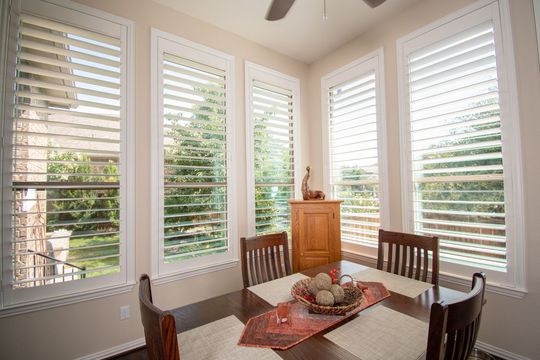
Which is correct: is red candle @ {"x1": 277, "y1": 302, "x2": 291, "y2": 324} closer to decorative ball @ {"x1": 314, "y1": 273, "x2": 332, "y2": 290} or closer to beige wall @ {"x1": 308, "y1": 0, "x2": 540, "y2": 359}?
decorative ball @ {"x1": 314, "y1": 273, "x2": 332, "y2": 290}

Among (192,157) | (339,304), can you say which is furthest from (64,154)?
(339,304)

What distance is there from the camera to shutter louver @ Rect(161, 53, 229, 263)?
228 centimetres

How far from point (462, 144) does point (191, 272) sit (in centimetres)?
264

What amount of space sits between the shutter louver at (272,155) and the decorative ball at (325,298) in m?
1.69

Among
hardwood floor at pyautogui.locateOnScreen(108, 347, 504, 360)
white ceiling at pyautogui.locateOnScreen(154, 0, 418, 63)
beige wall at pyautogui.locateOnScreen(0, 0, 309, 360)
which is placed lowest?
hardwood floor at pyautogui.locateOnScreen(108, 347, 504, 360)

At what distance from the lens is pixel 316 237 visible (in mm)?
2518

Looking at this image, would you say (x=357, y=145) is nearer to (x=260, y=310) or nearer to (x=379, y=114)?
(x=379, y=114)

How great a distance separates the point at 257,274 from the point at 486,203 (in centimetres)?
184

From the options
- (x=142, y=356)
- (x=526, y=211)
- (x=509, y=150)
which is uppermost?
(x=509, y=150)

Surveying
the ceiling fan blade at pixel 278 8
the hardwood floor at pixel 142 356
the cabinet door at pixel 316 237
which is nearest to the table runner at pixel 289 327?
the cabinet door at pixel 316 237

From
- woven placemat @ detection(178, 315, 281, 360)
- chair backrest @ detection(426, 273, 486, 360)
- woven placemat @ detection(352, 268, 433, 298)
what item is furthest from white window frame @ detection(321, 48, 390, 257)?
Result: woven placemat @ detection(178, 315, 281, 360)

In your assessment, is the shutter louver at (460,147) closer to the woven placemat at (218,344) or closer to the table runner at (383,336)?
the table runner at (383,336)

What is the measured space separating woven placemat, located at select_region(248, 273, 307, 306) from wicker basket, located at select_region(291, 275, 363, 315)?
3.0 inches

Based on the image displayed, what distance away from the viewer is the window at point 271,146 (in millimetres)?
2818
